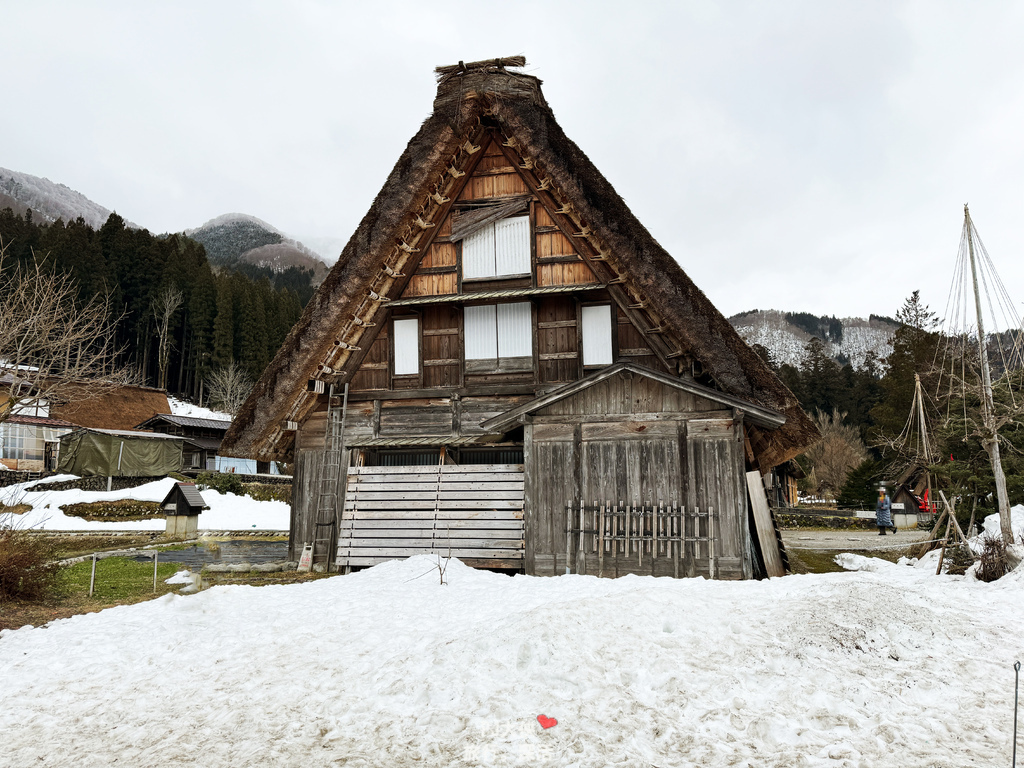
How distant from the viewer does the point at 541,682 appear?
4.93 meters

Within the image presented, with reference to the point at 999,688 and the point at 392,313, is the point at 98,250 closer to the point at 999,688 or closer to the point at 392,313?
the point at 392,313

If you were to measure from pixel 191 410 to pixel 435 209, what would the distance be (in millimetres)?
46491

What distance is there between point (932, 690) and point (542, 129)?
987 centimetres

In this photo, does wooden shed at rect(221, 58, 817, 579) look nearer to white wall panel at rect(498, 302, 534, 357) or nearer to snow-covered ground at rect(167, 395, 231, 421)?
white wall panel at rect(498, 302, 534, 357)

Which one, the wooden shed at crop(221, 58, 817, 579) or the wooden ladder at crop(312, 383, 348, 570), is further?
the wooden ladder at crop(312, 383, 348, 570)

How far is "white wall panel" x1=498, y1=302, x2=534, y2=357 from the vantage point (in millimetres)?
12016

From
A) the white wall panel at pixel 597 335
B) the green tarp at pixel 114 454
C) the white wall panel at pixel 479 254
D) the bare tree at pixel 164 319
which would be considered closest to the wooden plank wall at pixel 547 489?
the white wall panel at pixel 597 335

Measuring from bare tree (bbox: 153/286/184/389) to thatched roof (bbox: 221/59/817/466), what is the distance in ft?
165

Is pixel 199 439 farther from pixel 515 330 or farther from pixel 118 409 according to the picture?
pixel 515 330

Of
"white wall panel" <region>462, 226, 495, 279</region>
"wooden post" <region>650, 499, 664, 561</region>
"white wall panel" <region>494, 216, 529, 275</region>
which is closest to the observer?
"wooden post" <region>650, 499, 664, 561</region>

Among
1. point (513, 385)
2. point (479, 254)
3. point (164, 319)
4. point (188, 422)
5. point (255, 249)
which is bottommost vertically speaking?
point (513, 385)

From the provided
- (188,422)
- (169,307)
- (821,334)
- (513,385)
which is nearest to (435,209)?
(513,385)

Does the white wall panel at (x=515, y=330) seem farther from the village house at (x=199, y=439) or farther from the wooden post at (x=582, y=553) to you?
the village house at (x=199, y=439)

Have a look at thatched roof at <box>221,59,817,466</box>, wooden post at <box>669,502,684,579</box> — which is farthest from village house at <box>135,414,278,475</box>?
wooden post at <box>669,502,684,579</box>
